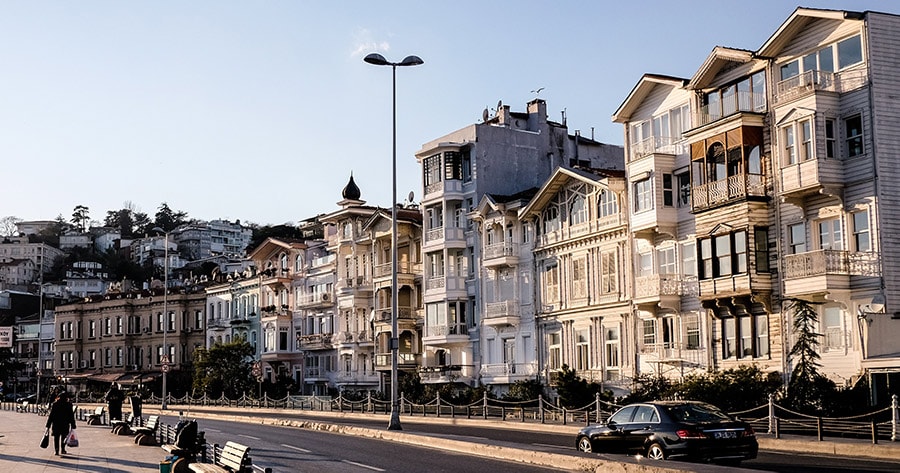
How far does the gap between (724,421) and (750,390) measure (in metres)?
16.2

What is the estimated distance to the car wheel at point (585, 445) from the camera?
2488 cm

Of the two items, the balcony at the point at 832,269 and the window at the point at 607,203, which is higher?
the window at the point at 607,203

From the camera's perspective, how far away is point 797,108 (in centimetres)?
3800

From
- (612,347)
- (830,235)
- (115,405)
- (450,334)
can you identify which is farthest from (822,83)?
(115,405)

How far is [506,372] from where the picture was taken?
5878 cm

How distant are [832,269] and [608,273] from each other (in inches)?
619

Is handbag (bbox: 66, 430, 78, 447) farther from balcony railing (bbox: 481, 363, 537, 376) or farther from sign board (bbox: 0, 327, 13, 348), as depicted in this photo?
balcony railing (bbox: 481, 363, 537, 376)

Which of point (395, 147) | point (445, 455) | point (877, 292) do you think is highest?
point (395, 147)

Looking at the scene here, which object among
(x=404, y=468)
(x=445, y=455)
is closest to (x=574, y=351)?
(x=445, y=455)

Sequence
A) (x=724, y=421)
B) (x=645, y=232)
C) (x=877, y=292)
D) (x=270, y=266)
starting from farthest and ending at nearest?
(x=270, y=266), (x=645, y=232), (x=877, y=292), (x=724, y=421)

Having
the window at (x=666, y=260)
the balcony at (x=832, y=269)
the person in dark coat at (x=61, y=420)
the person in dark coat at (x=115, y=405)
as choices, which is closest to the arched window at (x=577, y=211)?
the window at (x=666, y=260)

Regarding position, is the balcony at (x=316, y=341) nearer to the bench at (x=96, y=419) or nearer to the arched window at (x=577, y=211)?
the bench at (x=96, y=419)

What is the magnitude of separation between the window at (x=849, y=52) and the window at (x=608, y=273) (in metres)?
15.7

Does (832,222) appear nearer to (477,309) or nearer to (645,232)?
(645,232)
